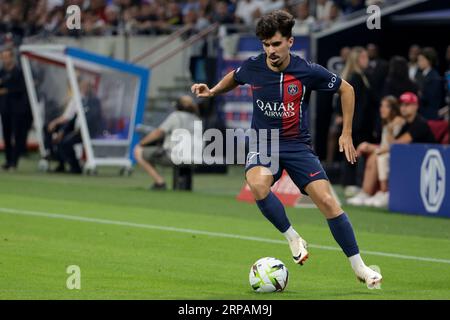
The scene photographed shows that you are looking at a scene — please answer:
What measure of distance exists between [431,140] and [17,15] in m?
21.5

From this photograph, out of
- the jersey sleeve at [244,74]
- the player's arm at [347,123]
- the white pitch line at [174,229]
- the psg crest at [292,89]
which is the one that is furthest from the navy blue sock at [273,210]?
the white pitch line at [174,229]

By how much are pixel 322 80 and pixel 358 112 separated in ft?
33.2

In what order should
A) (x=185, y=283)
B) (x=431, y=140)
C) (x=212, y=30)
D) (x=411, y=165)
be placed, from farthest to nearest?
(x=212, y=30) → (x=431, y=140) → (x=411, y=165) → (x=185, y=283)

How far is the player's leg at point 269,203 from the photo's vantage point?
1012 cm

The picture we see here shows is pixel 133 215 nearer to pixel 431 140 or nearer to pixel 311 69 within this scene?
pixel 431 140

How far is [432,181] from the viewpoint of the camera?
16578mm

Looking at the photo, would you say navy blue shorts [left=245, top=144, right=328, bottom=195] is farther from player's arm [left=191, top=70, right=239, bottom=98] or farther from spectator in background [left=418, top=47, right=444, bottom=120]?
spectator in background [left=418, top=47, right=444, bottom=120]

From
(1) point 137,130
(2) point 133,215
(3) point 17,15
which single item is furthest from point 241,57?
(3) point 17,15

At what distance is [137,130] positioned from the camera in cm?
2452

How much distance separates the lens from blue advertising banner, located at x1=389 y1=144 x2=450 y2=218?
16.4 meters

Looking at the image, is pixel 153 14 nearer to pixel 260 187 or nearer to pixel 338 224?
pixel 260 187

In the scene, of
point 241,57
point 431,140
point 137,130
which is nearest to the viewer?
point 431,140

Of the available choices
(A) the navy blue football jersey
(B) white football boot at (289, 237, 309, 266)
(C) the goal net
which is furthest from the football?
(C) the goal net

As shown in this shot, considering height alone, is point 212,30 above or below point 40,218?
above
